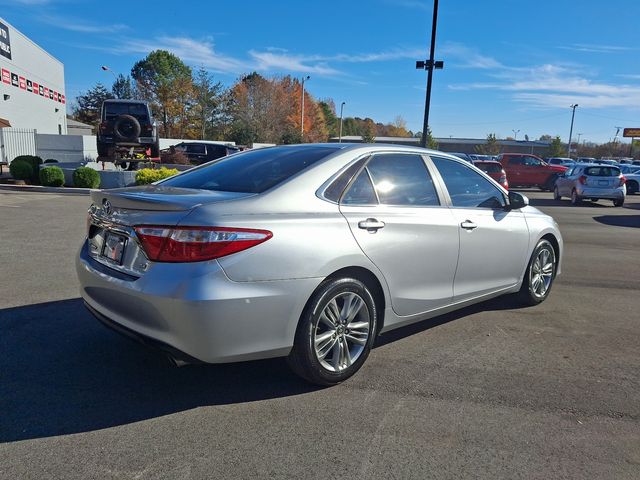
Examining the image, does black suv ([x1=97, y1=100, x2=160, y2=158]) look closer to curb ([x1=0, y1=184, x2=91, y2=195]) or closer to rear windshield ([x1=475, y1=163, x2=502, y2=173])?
curb ([x1=0, y1=184, x2=91, y2=195])

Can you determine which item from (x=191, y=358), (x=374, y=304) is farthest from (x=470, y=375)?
(x=191, y=358)

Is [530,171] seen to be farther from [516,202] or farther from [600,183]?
[516,202]

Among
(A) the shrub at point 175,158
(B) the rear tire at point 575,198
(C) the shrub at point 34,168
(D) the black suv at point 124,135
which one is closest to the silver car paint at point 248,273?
(C) the shrub at point 34,168

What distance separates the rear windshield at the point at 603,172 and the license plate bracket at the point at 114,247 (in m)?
18.8

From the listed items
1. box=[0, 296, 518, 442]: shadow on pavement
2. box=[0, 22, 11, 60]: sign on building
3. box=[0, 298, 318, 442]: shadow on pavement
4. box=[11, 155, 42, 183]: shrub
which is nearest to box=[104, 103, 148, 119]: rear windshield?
box=[11, 155, 42, 183]: shrub

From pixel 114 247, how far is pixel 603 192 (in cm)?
1892

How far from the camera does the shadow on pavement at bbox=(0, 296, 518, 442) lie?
2.94 m

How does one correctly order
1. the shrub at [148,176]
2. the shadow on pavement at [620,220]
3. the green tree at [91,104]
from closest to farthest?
the shadow on pavement at [620,220] < the shrub at [148,176] < the green tree at [91,104]

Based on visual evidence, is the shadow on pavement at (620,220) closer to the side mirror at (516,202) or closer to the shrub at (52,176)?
the side mirror at (516,202)

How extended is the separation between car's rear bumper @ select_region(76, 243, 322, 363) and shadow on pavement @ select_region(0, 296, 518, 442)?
27cm

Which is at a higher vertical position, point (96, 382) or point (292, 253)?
point (292, 253)

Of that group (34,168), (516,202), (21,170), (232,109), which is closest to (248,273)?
(516,202)

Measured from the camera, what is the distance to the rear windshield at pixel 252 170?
3467mm

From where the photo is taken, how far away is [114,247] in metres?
3.18
